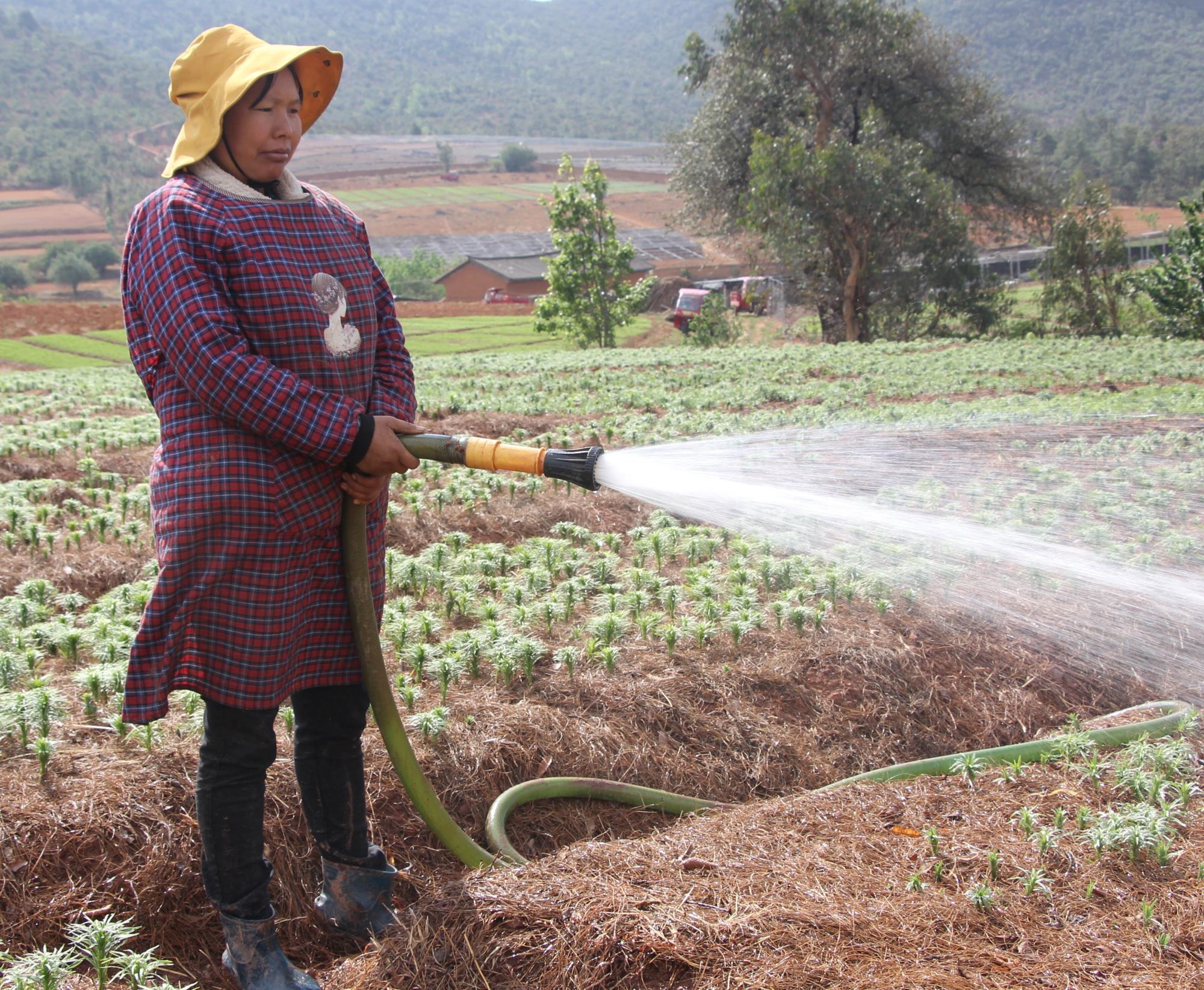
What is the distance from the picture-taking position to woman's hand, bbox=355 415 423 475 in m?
2.52

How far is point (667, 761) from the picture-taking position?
153 inches

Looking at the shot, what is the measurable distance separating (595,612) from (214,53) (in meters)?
3.24

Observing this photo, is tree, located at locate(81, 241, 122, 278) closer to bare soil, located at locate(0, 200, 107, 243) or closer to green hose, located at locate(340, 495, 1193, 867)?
bare soil, located at locate(0, 200, 107, 243)

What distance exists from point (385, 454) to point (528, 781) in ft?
5.05

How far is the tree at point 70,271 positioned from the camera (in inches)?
2277

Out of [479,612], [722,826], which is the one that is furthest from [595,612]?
[722,826]

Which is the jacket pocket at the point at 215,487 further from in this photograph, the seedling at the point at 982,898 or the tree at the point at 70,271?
the tree at the point at 70,271

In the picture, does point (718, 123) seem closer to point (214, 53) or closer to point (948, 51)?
point (948, 51)

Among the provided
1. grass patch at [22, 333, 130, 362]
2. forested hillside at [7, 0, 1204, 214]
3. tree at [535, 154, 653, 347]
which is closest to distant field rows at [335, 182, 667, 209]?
forested hillside at [7, 0, 1204, 214]

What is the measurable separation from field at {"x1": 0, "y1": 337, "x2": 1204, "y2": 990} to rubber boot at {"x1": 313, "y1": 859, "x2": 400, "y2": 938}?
0.11 metres

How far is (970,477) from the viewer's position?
7.31 m

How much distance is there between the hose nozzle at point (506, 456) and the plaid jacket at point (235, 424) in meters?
0.21

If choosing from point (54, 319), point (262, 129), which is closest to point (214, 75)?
point (262, 129)

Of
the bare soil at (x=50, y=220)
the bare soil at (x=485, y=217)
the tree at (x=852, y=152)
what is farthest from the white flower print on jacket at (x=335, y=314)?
the bare soil at (x=485, y=217)
